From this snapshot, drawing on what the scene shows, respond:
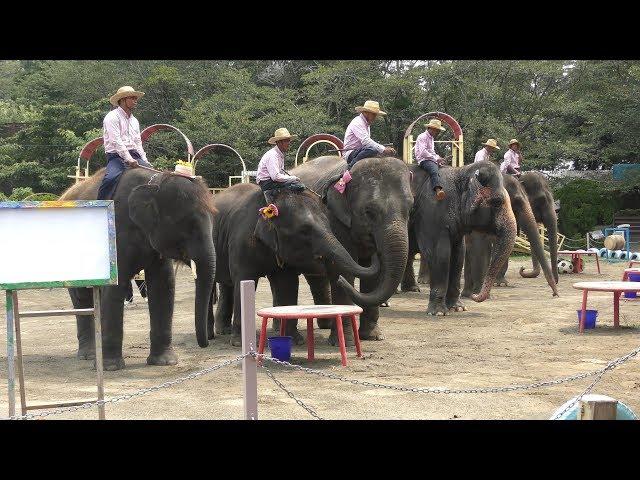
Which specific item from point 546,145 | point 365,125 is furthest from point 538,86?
point 365,125

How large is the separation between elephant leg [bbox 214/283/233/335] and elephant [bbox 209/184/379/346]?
7 centimetres

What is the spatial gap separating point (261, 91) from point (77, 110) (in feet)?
22.0

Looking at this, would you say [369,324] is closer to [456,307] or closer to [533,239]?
[456,307]

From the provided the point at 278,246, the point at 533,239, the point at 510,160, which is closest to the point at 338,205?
the point at 278,246

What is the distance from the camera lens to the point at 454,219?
49.0 feet

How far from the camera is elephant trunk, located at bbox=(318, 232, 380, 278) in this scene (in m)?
10.8

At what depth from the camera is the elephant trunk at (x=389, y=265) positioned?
35.4 feet

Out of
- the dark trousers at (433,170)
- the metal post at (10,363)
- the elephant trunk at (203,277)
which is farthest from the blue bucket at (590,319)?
the metal post at (10,363)

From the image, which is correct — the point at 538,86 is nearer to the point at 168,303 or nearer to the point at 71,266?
the point at 168,303

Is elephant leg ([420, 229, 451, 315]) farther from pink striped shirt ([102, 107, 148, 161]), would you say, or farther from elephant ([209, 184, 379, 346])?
pink striped shirt ([102, 107, 148, 161])

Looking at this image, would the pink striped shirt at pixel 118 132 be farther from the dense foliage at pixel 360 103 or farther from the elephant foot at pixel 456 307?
the dense foliage at pixel 360 103

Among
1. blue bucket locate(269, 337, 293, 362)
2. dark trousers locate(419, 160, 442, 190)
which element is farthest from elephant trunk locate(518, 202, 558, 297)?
blue bucket locate(269, 337, 293, 362)

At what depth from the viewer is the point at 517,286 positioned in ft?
65.4

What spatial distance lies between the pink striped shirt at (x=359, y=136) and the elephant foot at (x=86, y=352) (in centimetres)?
399
